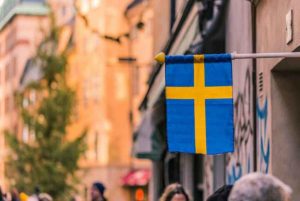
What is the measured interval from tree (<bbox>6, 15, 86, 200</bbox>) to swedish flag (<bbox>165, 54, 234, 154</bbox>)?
3118cm

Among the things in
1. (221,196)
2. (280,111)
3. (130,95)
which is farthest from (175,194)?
(130,95)

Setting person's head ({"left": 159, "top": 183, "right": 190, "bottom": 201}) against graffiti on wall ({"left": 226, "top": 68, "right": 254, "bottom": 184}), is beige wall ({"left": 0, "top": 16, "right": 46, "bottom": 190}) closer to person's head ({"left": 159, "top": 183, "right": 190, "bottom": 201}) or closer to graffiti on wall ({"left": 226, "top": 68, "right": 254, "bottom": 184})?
graffiti on wall ({"left": 226, "top": 68, "right": 254, "bottom": 184})

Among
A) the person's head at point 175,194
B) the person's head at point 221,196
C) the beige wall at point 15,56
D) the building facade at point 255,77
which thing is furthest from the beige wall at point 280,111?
the beige wall at point 15,56

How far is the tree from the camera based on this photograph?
125ft

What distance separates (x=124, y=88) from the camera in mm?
55375

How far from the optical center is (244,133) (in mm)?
10508

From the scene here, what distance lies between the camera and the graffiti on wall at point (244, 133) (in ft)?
32.2

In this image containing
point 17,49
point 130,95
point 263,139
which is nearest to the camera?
point 263,139

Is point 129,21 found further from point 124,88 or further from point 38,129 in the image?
point 38,129

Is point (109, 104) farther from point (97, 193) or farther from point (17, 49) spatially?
point (97, 193)

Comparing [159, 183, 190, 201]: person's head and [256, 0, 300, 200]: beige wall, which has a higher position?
[256, 0, 300, 200]: beige wall

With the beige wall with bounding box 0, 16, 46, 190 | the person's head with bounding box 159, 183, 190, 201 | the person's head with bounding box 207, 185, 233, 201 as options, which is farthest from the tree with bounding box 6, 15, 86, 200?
the beige wall with bounding box 0, 16, 46, 190

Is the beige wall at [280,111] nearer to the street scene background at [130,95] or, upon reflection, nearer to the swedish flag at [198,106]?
the street scene background at [130,95]

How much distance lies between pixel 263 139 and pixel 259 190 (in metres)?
Result: 4.76
